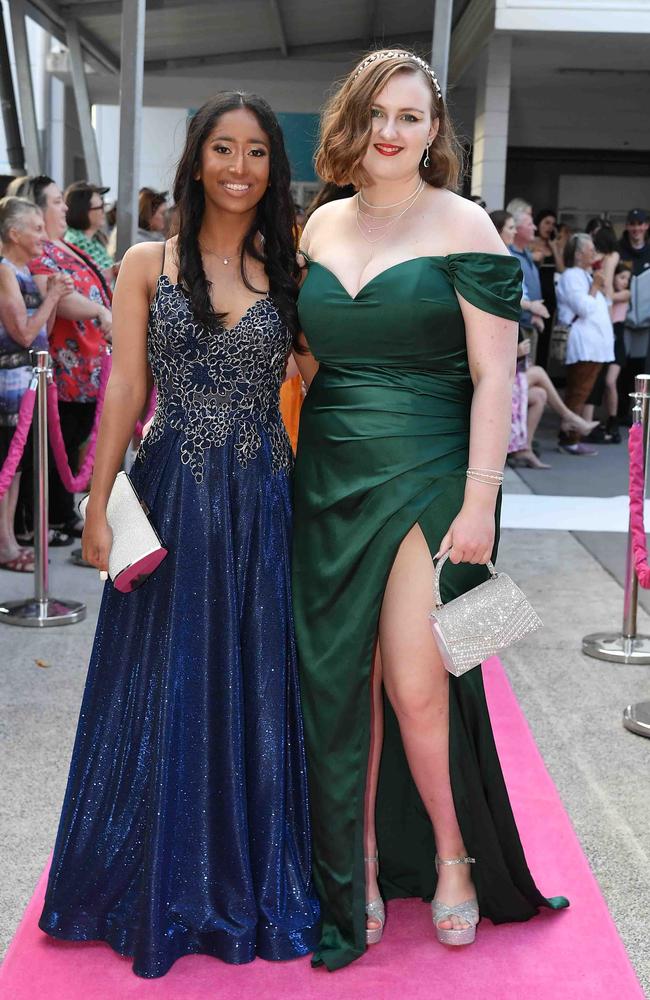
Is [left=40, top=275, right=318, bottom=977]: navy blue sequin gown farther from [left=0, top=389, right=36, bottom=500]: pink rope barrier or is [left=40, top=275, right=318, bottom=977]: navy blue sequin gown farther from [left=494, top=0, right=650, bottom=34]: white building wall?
[left=494, top=0, right=650, bottom=34]: white building wall

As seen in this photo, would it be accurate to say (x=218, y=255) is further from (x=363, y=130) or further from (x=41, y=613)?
(x=41, y=613)

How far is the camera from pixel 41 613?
5.41m

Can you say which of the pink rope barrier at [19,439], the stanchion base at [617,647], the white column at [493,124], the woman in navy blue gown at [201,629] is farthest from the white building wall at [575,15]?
the woman in navy blue gown at [201,629]

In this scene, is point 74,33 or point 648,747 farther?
point 74,33

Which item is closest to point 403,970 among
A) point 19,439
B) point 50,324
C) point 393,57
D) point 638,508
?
point 393,57

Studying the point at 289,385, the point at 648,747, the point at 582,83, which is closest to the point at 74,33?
the point at 582,83

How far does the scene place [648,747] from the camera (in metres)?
4.20

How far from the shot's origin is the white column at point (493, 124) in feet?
43.1

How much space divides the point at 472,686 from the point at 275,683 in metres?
0.45

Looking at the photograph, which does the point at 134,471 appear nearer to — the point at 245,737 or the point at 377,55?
the point at 245,737

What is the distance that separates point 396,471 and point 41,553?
3.16 metres

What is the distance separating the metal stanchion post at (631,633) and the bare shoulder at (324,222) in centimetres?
250

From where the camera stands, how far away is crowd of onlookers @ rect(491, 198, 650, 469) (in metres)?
9.77

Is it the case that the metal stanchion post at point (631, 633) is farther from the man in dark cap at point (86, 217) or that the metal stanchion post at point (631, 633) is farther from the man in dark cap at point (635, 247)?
the man in dark cap at point (635, 247)
